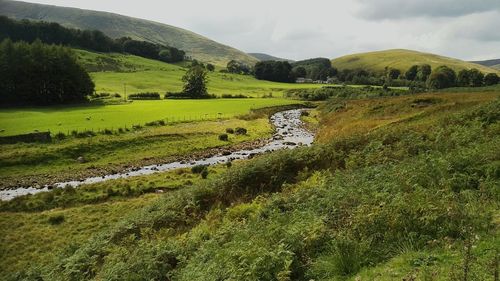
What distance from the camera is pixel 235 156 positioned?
6181cm

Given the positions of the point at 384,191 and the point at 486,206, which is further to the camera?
the point at 384,191

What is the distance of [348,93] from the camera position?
→ 5635 inches

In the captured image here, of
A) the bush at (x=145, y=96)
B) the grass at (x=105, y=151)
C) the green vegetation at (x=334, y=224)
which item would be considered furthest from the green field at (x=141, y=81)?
the green vegetation at (x=334, y=224)

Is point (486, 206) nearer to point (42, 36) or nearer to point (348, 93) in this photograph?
point (348, 93)

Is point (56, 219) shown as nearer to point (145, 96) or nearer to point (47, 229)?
point (47, 229)

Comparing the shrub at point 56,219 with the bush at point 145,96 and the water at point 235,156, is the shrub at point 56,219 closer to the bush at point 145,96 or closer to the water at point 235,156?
the water at point 235,156

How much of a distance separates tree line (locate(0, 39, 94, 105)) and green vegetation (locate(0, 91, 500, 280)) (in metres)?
85.8

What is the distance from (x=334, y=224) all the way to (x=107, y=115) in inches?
3214

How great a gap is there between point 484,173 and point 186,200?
16.0 meters

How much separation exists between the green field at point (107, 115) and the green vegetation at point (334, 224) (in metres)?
50.5

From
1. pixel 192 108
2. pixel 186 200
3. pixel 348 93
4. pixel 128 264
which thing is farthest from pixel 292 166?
pixel 348 93

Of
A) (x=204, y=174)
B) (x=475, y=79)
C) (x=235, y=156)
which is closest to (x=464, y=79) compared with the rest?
(x=475, y=79)

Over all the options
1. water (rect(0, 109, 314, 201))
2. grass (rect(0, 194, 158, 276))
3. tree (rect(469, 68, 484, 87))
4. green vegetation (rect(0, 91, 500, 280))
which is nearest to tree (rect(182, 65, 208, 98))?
water (rect(0, 109, 314, 201))

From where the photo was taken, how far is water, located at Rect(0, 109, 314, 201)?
46297 mm
